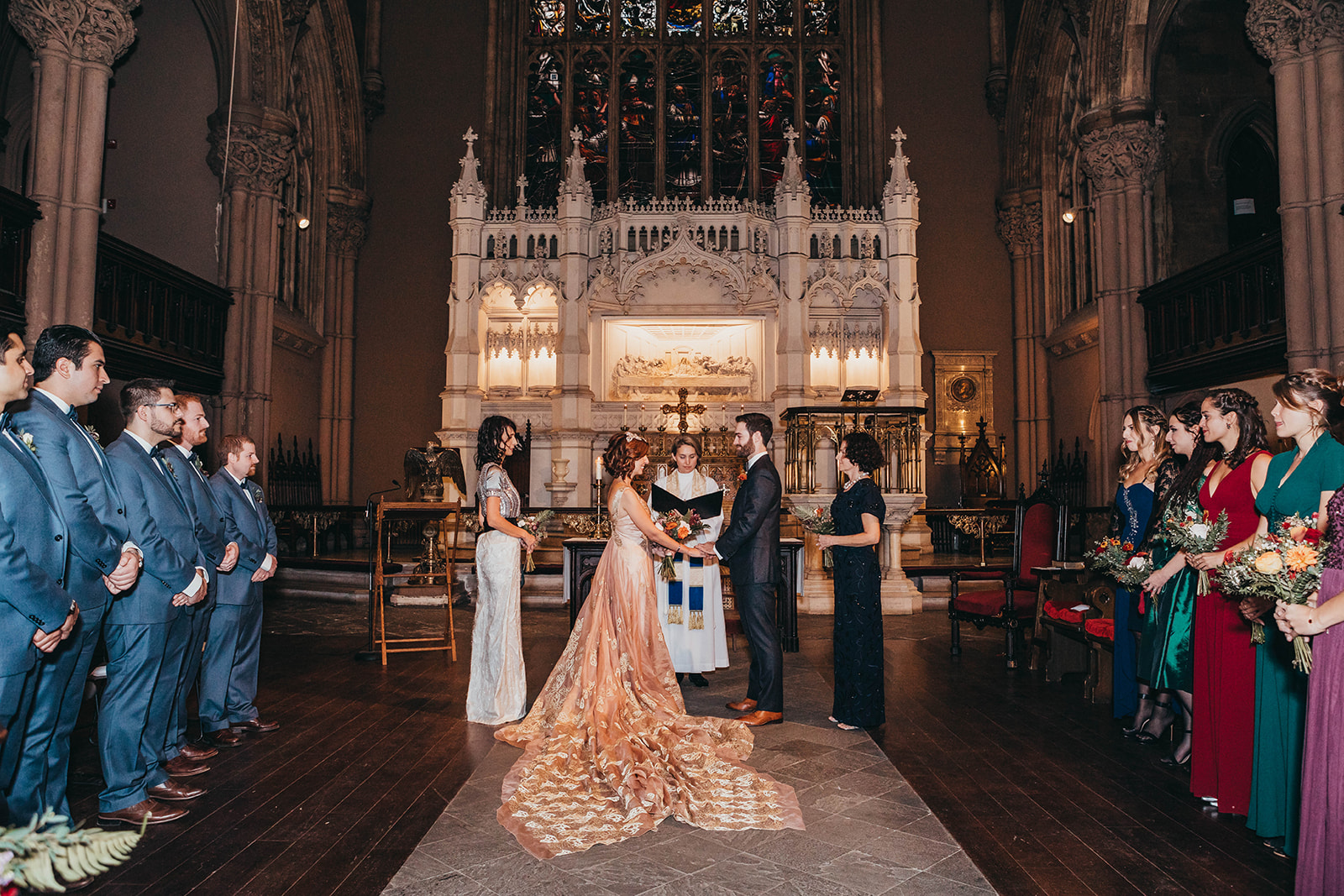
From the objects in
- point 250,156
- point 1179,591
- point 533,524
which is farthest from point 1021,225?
point 533,524

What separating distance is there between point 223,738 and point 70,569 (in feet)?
6.16

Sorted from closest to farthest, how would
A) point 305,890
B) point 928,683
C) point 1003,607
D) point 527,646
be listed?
point 305,890 → point 928,683 → point 1003,607 → point 527,646

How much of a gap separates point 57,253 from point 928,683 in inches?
334

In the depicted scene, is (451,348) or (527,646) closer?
(527,646)

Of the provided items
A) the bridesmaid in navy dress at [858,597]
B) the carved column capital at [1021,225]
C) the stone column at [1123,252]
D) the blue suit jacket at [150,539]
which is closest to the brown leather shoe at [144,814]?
the blue suit jacket at [150,539]

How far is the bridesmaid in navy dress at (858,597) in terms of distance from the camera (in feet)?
15.4

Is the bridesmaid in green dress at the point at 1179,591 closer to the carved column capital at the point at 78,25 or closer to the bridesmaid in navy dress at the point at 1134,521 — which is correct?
the bridesmaid in navy dress at the point at 1134,521

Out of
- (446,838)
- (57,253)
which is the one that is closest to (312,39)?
(57,253)

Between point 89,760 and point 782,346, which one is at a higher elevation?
point 782,346

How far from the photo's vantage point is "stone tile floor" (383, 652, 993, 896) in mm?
2797

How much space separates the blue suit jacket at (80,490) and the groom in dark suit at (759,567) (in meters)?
2.90

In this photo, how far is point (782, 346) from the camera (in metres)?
14.3

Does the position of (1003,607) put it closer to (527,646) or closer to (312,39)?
(527,646)

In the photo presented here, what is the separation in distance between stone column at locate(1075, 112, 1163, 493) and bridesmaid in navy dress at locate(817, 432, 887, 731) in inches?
309
